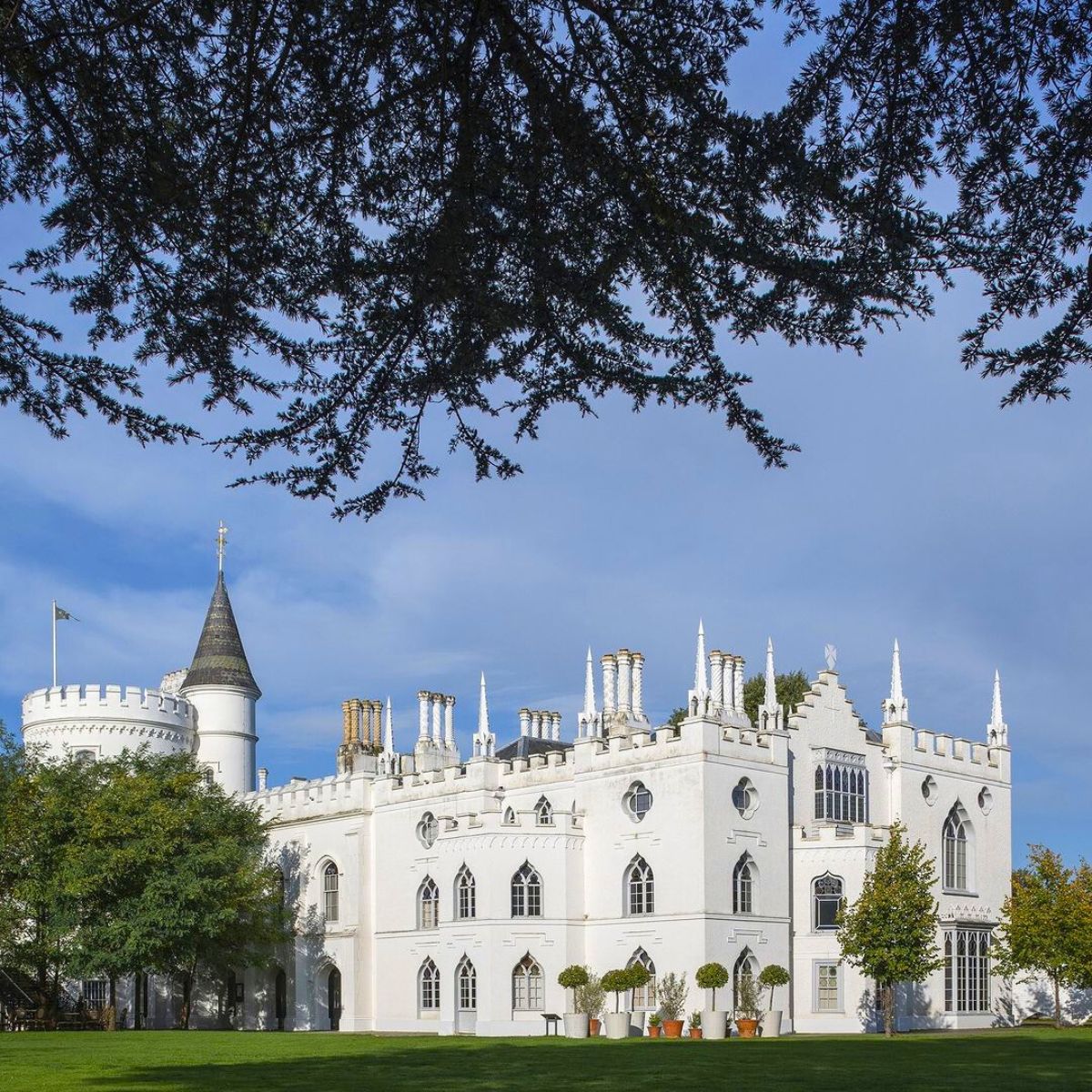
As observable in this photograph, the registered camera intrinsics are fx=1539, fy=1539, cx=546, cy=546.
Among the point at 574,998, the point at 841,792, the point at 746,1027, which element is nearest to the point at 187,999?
the point at 574,998

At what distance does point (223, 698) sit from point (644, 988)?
80.8ft

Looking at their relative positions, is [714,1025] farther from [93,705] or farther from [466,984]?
[93,705]

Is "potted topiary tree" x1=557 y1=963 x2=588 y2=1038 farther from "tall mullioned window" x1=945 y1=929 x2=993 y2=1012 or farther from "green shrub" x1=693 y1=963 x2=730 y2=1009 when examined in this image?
"tall mullioned window" x1=945 y1=929 x2=993 y2=1012

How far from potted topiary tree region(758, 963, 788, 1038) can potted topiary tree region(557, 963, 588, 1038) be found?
4.71 m

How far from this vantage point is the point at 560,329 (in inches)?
348

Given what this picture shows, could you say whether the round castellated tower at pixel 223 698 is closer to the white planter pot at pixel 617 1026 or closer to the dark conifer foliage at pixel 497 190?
the white planter pot at pixel 617 1026

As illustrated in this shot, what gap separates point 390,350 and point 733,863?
35926 millimetres

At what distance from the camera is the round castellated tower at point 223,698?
60062 millimetres

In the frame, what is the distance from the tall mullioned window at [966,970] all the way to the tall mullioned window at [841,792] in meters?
4.48

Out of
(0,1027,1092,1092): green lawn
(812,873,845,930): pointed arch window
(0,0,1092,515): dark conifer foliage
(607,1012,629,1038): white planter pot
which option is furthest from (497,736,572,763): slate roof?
(0,0,1092,515): dark conifer foliage

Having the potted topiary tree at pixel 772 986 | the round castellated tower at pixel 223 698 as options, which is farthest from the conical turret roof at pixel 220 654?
the potted topiary tree at pixel 772 986

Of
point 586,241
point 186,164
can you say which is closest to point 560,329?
point 586,241

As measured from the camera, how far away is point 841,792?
47375 mm

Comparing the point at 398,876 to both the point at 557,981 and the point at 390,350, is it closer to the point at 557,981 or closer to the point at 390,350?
the point at 557,981
